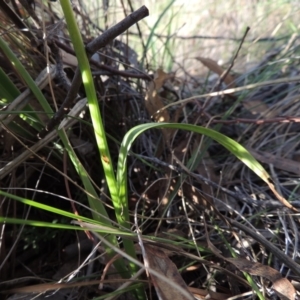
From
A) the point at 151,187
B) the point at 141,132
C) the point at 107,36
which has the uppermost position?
the point at 107,36

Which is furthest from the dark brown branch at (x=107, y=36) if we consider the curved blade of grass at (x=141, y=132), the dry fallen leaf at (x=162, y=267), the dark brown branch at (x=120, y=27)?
the dry fallen leaf at (x=162, y=267)

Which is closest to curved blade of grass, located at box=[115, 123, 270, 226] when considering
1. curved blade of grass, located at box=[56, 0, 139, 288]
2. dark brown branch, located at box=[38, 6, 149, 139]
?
curved blade of grass, located at box=[56, 0, 139, 288]

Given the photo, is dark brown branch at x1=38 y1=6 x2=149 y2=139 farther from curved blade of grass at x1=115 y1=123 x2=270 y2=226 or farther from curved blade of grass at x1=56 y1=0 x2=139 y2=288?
curved blade of grass at x1=115 y1=123 x2=270 y2=226

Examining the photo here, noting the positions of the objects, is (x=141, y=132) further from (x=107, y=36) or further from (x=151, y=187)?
(x=151, y=187)

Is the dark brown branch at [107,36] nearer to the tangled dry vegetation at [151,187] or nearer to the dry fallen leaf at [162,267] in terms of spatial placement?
the tangled dry vegetation at [151,187]

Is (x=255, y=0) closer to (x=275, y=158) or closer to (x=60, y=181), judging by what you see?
(x=275, y=158)

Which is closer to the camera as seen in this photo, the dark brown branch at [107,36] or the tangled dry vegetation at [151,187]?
the dark brown branch at [107,36]

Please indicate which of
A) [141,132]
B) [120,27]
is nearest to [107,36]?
[120,27]

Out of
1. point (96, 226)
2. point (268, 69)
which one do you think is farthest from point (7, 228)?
point (268, 69)
